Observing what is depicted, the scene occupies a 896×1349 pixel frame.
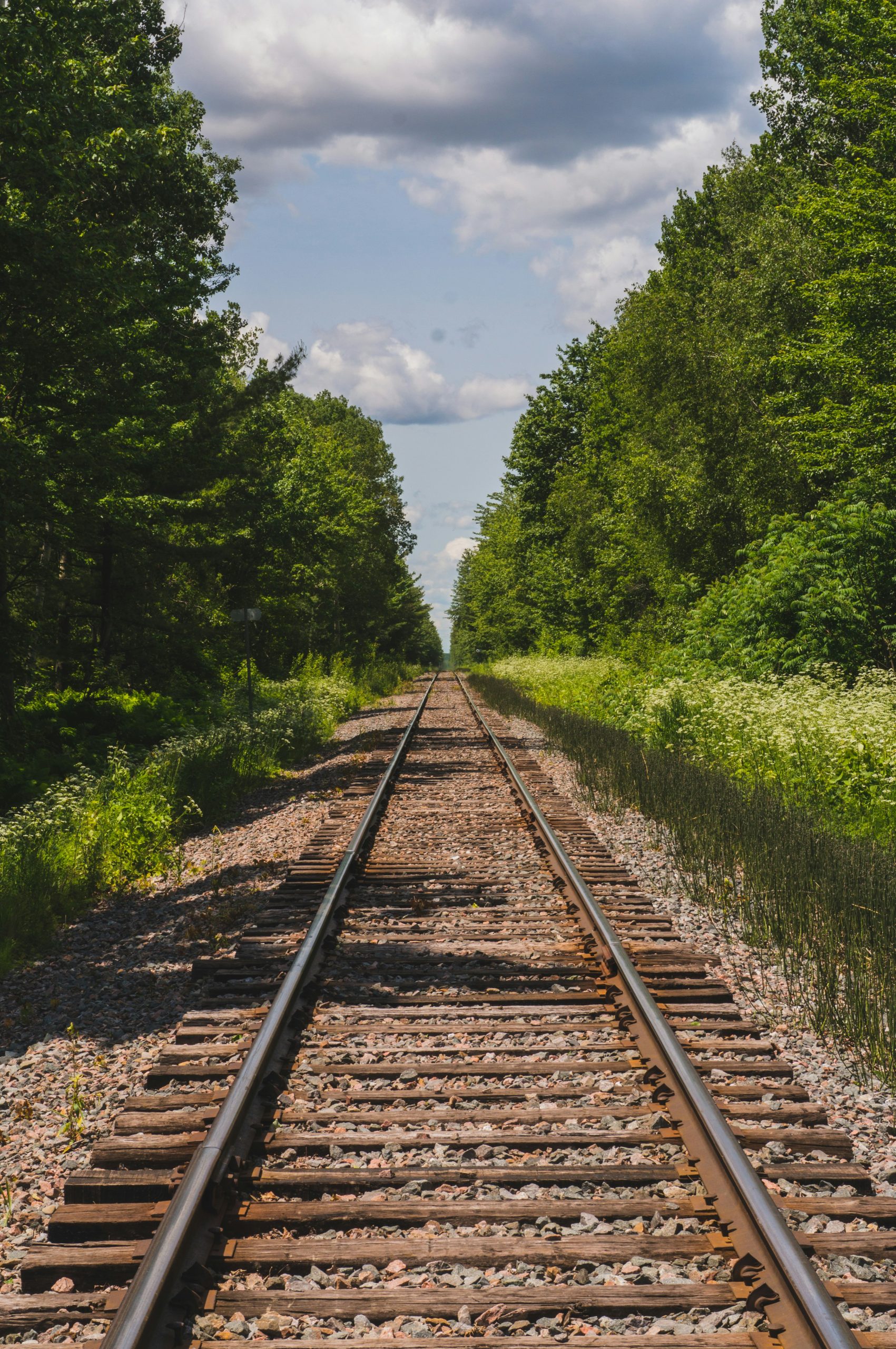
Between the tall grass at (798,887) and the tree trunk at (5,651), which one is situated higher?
the tree trunk at (5,651)

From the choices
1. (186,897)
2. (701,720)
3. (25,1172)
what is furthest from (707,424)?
(25,1172)

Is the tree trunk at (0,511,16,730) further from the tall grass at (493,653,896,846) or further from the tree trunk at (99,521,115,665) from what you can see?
the tall grass at (493,653,896,846)

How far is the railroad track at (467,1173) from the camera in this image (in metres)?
2.80

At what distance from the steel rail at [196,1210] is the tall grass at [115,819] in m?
2.86

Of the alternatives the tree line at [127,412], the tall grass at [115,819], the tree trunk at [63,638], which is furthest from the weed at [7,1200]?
the tree trunk at [63,638]

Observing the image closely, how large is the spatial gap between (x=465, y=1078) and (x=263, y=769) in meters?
11.2

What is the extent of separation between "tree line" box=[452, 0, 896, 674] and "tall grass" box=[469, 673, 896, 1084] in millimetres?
6405

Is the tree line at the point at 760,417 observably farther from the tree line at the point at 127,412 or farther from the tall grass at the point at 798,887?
the tree line at the point at 127,412

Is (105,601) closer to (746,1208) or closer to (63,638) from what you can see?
(63,638)

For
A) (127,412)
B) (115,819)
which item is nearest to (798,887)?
(115,819)

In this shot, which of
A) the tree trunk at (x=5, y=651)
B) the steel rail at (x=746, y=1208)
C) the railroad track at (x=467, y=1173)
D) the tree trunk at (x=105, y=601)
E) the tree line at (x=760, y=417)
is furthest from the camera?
the tree trunk at (x=105, y=601)

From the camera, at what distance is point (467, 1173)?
11.6ft

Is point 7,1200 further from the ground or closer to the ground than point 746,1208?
closer to the ground

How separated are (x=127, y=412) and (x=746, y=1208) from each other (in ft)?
46.0
